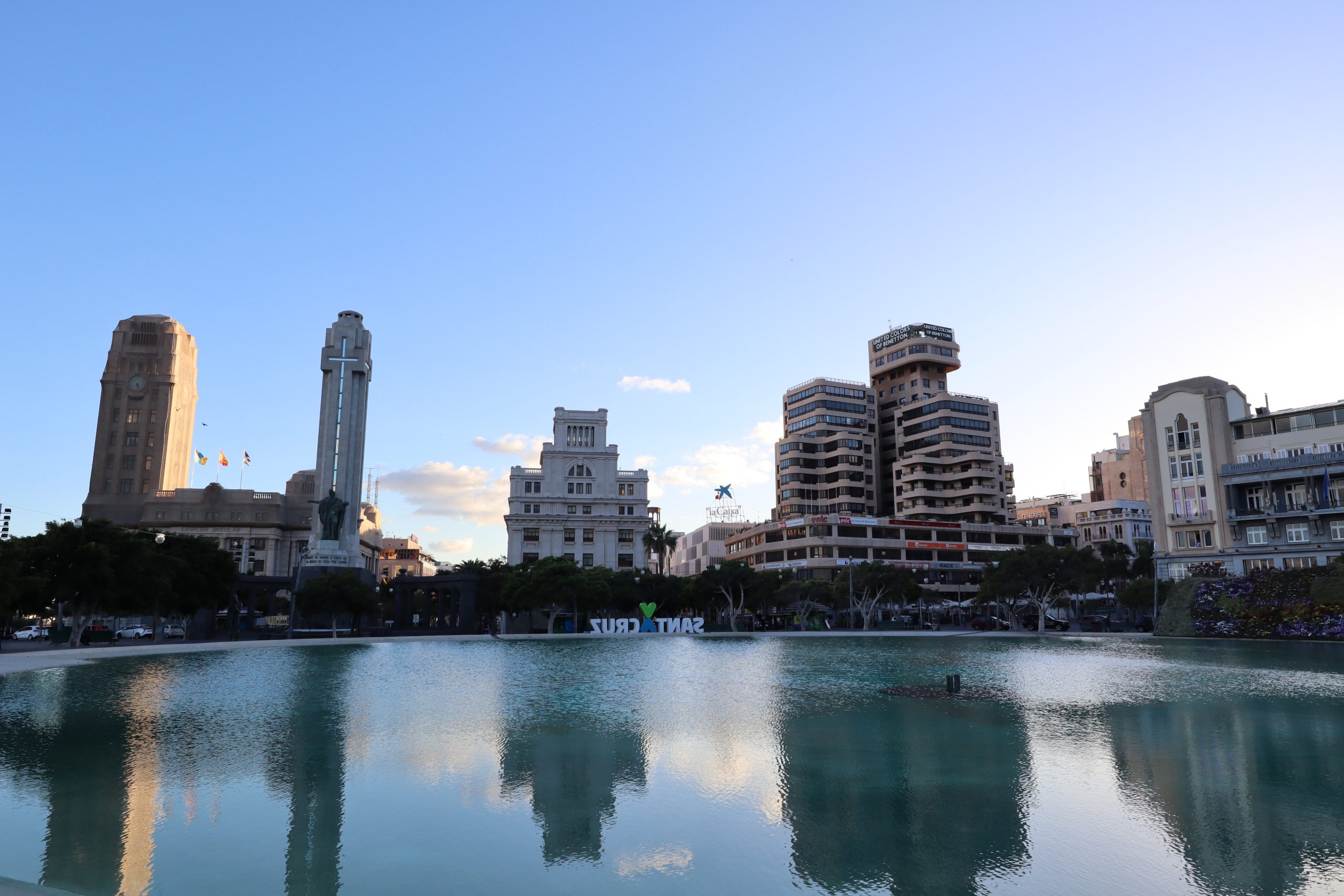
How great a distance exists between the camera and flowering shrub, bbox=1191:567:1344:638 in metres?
67.0

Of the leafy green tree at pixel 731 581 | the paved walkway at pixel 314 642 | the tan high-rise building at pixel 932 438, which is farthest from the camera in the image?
the tan high-rise building at pixel 932 438

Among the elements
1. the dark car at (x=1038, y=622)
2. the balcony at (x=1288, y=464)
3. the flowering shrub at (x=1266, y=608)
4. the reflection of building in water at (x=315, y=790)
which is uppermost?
the balcony at (x=1288, y=464)

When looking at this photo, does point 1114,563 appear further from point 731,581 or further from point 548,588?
point 548,588

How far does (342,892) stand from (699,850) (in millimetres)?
5221

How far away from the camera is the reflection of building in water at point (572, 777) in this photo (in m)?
14.0

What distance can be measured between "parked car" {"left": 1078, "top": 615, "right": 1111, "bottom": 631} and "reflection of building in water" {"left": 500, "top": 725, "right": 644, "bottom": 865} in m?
86.0

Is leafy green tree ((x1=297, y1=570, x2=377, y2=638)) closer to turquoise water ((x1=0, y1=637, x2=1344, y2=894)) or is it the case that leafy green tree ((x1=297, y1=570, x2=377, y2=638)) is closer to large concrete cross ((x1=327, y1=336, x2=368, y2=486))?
large concrete cross ((x1=327, y1=336, x2=368, y2=486))

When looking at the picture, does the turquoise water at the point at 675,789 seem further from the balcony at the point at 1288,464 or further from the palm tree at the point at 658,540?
the palm tree at the point at 658,540

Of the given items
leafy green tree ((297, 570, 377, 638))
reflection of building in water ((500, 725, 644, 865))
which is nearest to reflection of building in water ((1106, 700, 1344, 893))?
reflection of building in water ((500, 725, 644, 865))

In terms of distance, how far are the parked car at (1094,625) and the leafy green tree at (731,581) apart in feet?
123

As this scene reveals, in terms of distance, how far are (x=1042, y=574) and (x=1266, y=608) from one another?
2014 cm

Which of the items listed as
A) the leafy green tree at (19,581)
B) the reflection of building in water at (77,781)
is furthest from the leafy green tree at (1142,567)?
the reflection of building in water at (77,781)

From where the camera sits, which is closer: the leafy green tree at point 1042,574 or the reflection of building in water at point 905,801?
the reflection of building in water at point 905,801

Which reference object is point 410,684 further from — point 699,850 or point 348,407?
point 348,407
